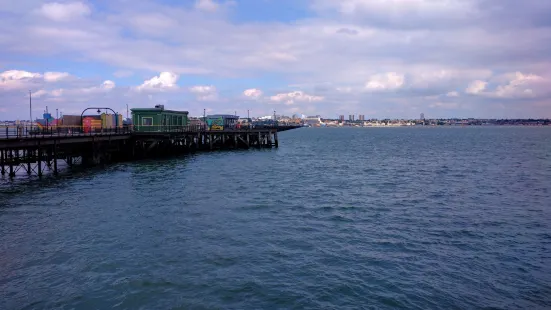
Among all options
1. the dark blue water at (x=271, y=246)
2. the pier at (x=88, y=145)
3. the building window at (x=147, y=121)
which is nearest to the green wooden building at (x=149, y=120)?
the building window at (x=147, y=121)

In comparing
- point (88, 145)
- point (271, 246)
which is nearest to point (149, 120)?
point (88, 145)

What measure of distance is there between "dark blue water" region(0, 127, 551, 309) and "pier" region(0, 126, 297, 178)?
12.2ft

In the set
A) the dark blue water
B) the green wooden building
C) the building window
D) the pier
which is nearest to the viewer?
the dark blue water

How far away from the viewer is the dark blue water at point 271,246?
41.5 ft

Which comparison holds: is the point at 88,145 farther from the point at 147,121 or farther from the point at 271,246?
the point at 271,246

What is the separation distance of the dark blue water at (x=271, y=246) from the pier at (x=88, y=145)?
3.73m

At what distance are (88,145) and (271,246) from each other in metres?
36.0

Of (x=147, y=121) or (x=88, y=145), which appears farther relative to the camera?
(x=147, y=121)

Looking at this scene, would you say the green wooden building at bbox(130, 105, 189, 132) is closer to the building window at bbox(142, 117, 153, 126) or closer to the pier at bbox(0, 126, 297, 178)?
the building window at bbox(142, 117, 153, 126)

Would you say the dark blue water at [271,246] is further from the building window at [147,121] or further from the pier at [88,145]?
the building window at [147,121]

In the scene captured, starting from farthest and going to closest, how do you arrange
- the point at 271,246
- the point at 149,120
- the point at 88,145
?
the point at 149,120
the point at 88,145
the point at 271,246

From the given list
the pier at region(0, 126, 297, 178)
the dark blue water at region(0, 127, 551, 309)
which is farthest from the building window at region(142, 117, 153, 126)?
the dark blue water at region(0, 127, 551, 309)

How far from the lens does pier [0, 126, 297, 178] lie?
113 feet

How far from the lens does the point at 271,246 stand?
1728 centimetres
